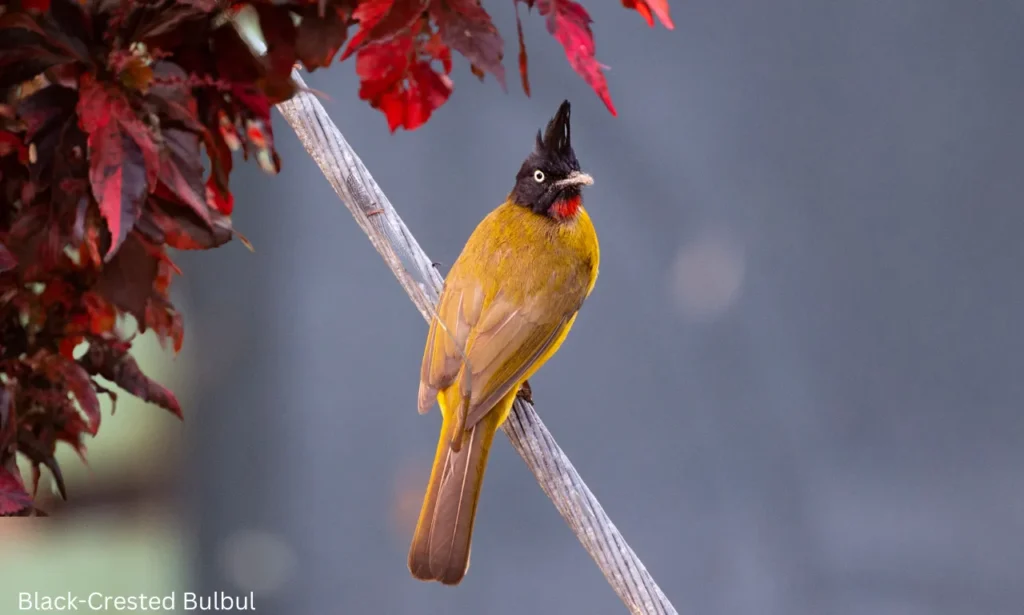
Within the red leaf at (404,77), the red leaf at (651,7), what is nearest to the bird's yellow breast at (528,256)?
the red leaf at (404,77)

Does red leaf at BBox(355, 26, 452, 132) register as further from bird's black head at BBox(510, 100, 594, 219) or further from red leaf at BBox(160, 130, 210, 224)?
bird's black head at BBox(510, 100, 594, 219)

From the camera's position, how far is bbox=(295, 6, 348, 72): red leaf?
597 millimetres

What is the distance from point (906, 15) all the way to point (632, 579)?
1.60 meters

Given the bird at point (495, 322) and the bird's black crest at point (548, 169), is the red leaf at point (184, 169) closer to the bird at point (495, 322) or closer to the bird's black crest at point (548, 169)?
the bird at point (495, 322)

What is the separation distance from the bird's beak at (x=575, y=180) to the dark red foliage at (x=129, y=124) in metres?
0.54

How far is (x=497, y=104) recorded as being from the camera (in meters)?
2.30

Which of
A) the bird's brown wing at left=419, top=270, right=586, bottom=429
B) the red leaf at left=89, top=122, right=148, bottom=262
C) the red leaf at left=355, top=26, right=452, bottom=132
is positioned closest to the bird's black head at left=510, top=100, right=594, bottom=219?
the bird's brown wing at left=419, top=270, right=586, bottom=429

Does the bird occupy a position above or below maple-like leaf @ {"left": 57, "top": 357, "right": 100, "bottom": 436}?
below

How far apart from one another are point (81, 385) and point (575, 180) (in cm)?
67

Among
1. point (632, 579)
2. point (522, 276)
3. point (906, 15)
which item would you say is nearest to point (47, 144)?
point (632, 579)

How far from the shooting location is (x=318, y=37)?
0.60m

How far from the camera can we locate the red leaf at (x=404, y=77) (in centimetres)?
70

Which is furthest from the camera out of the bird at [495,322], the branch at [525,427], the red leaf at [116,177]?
the bird at [495,322]

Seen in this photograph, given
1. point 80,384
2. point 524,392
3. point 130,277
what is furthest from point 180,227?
point 524,392
